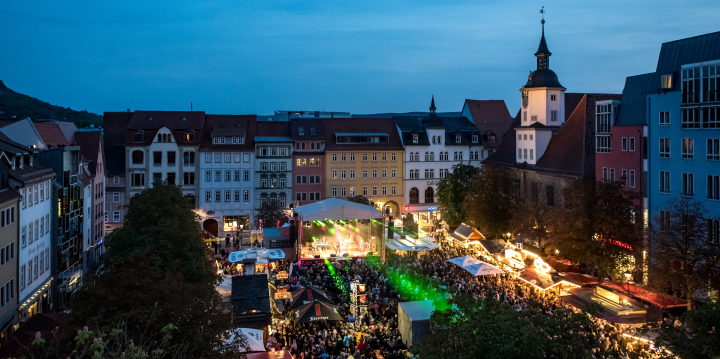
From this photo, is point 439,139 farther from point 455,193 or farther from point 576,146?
point 576,146

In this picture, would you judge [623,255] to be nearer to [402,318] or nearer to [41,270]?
[402,318]

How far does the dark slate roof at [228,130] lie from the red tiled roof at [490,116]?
27.3 meters

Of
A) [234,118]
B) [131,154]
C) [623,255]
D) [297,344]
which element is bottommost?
[297,344]

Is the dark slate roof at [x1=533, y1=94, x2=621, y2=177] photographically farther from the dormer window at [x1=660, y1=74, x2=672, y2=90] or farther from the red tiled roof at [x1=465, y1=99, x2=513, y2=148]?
the red tiled roof at [x1=465, y1=99, x2=513, y2=148]

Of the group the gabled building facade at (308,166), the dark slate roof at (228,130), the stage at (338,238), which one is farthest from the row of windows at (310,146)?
the stage at (338,238)

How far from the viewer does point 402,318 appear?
909 inches

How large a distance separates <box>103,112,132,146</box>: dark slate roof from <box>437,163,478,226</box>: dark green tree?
32703 mm

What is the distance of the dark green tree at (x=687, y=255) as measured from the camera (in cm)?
2555

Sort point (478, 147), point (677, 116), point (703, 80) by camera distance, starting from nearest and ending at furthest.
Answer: point (703, 80)
point (677, 116)
point (478, 147)

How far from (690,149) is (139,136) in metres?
46.3

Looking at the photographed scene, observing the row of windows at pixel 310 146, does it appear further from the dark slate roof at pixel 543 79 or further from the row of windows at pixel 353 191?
the dark slate roof at pixel 543 79

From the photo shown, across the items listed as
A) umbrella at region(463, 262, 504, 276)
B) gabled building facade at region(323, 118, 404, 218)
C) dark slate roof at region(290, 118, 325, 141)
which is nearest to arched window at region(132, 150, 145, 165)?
dark slate roof at region(290, 118, 325, 141)

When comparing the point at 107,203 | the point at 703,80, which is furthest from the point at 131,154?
the point at 703,80

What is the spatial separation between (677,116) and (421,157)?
3356 cm
